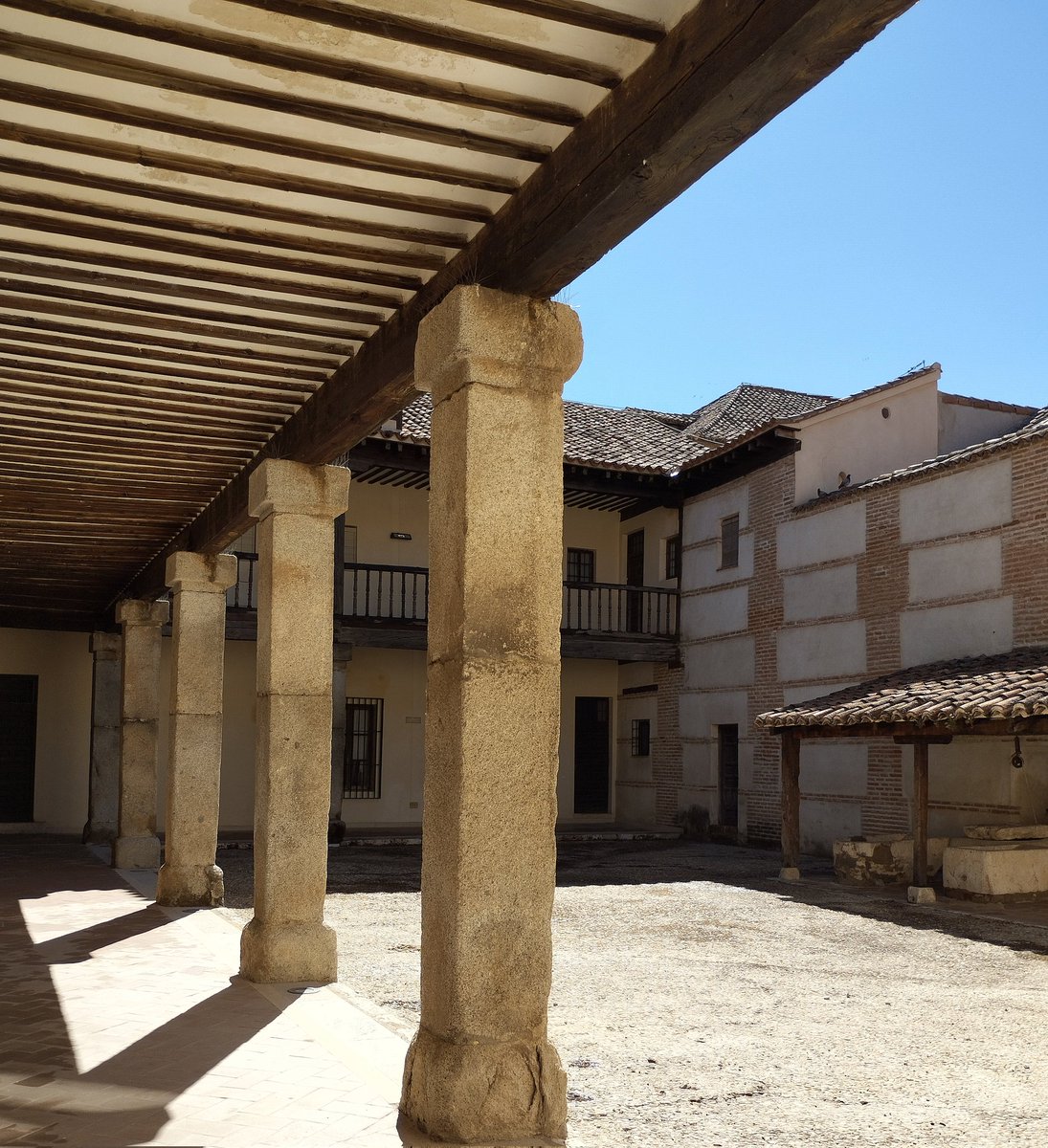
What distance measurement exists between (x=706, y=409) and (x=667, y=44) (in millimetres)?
20955

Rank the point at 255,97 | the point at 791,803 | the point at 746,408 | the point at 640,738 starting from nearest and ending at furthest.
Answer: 1. the point at 255,97
2. the point at 791,803
3. the point at 640,738
4. the point at 746,408

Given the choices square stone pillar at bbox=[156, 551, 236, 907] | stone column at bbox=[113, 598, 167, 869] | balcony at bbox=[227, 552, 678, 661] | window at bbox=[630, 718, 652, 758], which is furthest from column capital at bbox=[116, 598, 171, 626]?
window at bbox=[630, 718, 652, 758]

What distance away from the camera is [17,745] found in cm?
1730

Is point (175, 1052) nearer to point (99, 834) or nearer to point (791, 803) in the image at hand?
point (791, 803)

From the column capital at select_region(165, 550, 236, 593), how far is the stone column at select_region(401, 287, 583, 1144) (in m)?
5.57

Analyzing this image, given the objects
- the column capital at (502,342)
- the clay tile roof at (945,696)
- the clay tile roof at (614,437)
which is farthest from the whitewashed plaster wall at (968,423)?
the column capital at (502,342)

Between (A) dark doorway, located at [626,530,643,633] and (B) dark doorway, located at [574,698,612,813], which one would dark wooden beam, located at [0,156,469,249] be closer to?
(A) dark doorway, located at [626,530,643,633]

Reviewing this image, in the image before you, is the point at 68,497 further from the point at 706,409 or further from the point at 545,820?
the point at 706,409

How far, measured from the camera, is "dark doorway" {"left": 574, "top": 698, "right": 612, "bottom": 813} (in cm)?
2061

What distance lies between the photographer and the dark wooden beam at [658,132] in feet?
7.63

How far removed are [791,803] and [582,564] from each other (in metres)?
8.73

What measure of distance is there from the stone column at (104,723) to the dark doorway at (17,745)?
2582 mm

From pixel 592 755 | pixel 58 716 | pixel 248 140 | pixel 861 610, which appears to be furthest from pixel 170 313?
pixel 592 755

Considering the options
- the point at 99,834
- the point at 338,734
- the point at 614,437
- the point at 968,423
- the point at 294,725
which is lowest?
the point at 99,834
